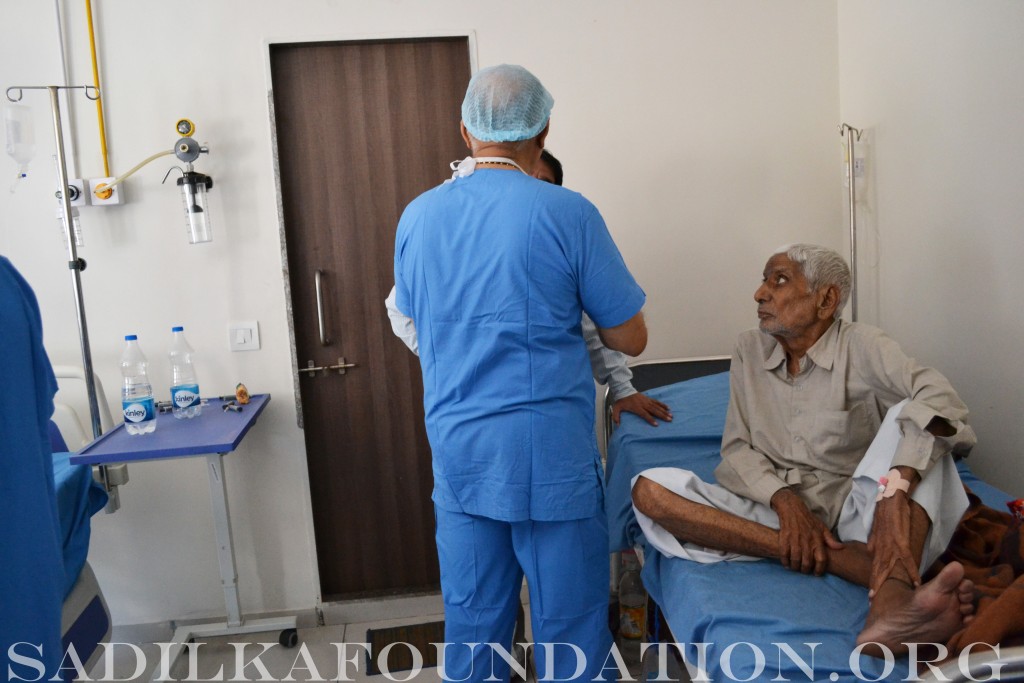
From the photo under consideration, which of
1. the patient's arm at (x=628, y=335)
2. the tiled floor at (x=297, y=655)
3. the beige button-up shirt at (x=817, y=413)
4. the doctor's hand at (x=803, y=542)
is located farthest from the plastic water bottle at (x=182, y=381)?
the doctor's hand at (x=803, y=542)

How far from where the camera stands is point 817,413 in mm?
1861

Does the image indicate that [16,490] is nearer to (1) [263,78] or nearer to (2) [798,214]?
(1) [263,78]

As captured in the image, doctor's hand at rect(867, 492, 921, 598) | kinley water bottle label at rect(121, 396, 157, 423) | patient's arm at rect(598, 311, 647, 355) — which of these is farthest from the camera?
kinley water bottle label at rect(121, 396, 157, 423)

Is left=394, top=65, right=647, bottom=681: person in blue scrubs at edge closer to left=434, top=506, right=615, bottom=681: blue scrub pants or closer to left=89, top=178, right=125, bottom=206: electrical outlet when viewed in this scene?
left=434, top=506, right=615, bottom=681: blue scrub pants

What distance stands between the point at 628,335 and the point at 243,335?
1.50m

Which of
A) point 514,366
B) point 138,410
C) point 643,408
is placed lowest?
point 643,408

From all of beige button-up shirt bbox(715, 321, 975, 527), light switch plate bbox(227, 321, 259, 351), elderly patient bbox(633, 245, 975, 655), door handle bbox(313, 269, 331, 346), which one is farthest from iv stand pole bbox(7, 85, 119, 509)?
beige button-up shirt bbox(715, 321, 975, 527)

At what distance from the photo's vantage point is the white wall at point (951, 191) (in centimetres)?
198

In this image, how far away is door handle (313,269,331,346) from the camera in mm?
2672

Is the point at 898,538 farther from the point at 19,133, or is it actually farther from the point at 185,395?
the point at 19,133

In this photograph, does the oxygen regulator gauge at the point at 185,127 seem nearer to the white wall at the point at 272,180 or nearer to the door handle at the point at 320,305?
the white wall at the point at 272,180

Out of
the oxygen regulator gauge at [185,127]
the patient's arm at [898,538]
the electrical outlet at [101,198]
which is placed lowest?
the patient's arm at [898,538]

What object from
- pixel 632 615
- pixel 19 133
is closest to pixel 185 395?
pixel 19 133

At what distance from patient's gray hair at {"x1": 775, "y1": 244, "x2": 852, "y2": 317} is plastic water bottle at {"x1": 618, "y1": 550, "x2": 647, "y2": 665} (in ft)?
3.59
